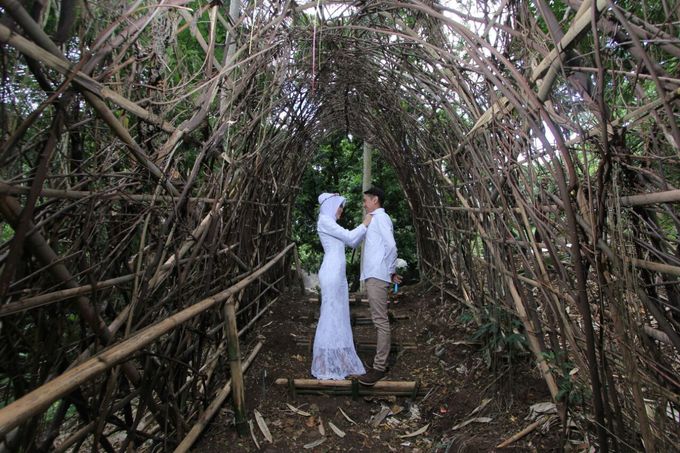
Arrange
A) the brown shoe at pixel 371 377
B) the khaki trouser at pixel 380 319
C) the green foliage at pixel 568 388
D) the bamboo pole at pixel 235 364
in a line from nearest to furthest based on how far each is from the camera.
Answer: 1. the green foliage at pixel 568 388
2. the bamboo pole at pixel 235 364
3. the brown shoe at pixel 371 377
4. the khaki trouser at pixel 380 319

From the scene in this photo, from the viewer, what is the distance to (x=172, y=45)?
9.09ft

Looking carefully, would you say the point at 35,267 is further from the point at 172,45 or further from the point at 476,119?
the point at 476,119

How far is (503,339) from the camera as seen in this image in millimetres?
3424

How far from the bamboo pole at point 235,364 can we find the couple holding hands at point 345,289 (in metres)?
1.31

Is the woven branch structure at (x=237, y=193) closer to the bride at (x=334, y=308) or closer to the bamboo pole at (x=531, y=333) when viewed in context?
the bamboo pole at (x=531, y=333)

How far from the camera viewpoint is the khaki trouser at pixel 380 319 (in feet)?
13.2

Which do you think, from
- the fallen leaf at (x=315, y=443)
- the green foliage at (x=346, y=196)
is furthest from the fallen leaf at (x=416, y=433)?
the green foliage at (x=346, y=196)

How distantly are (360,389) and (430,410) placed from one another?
572 millimetres

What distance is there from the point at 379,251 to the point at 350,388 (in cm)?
118

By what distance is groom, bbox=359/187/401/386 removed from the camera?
4031 millimetres

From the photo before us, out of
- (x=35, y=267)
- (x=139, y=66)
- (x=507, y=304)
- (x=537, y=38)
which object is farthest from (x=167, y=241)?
(x=507, y=304)

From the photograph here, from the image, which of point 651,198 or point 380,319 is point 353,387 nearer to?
point 380,319

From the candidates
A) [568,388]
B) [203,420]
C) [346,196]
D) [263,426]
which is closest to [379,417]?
[263,426]

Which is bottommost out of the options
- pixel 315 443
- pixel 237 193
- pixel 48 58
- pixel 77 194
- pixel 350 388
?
pixel 315 443
